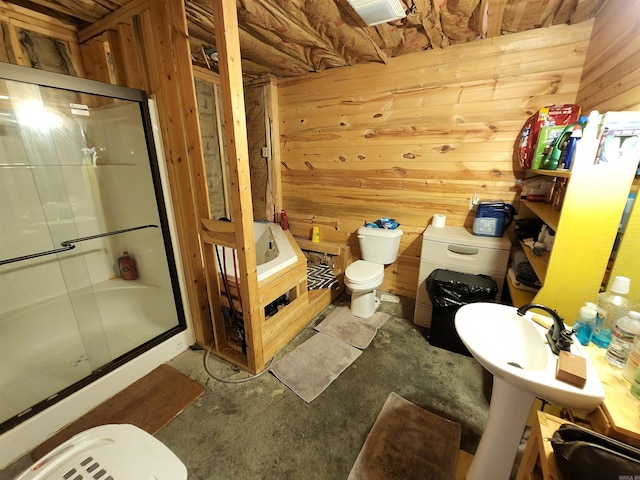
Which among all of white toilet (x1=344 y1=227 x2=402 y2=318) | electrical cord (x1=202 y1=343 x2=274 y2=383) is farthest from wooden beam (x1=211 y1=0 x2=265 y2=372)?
white toilet (x1=344 y1=227 x2=402 y2=318)

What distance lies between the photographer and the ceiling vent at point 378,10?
144 centimetres

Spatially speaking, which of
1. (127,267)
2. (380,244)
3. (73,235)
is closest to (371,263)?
(380,244)

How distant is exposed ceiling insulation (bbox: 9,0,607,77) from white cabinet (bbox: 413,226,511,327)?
1.42 m

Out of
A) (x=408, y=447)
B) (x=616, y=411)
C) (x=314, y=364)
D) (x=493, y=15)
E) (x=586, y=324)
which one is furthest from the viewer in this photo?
(x=314, y=364)

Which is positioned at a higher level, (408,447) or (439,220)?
(439,220)

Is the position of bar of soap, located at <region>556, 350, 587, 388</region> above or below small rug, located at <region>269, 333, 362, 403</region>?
above

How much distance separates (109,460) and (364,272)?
1812 millimetres

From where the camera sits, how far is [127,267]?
229 cm

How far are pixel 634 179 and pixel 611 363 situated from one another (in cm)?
76

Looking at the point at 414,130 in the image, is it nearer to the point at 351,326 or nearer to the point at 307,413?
the point at 351,326

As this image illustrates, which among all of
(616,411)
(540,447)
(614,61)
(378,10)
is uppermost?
(378,10)

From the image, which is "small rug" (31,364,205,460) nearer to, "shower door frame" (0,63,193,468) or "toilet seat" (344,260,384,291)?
"shower door frame" (0,63,193,468)

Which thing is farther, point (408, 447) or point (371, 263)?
point (371, 263)

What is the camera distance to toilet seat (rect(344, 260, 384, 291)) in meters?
2.15
